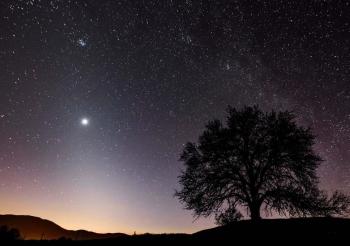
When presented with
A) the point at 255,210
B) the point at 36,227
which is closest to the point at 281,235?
the point at 255,210

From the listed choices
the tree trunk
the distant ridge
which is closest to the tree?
the tree trunk

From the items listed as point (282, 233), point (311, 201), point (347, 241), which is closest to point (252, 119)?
point (311, 201)

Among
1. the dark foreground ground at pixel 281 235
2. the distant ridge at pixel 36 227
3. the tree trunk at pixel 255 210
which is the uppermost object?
the distant ridge at pixel 36 227

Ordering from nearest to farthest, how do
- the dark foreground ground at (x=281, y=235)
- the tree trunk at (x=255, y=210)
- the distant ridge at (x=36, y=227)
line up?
the dark foreground ground at (x=281, y=235), the tree trunk at (x=255, y=210), the distant ridge at (x=36, y=227)

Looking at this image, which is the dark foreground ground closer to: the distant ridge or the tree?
the tree

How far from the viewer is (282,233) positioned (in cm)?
1024

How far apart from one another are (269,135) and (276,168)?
232 centimetres

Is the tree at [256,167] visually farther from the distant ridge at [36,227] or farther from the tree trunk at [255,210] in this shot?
the distant ridge at [36,227]

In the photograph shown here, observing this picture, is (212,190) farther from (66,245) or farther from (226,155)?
(66,245)

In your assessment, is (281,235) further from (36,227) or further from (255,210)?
(36,227)

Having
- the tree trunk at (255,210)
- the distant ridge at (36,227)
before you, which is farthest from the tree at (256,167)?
the distant ridge at (36,227)

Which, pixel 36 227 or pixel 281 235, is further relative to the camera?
pixel 36 227

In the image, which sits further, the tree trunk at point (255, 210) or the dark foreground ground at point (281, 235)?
the tree trunk at point (255, 210)

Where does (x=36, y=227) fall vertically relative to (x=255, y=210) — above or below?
above
